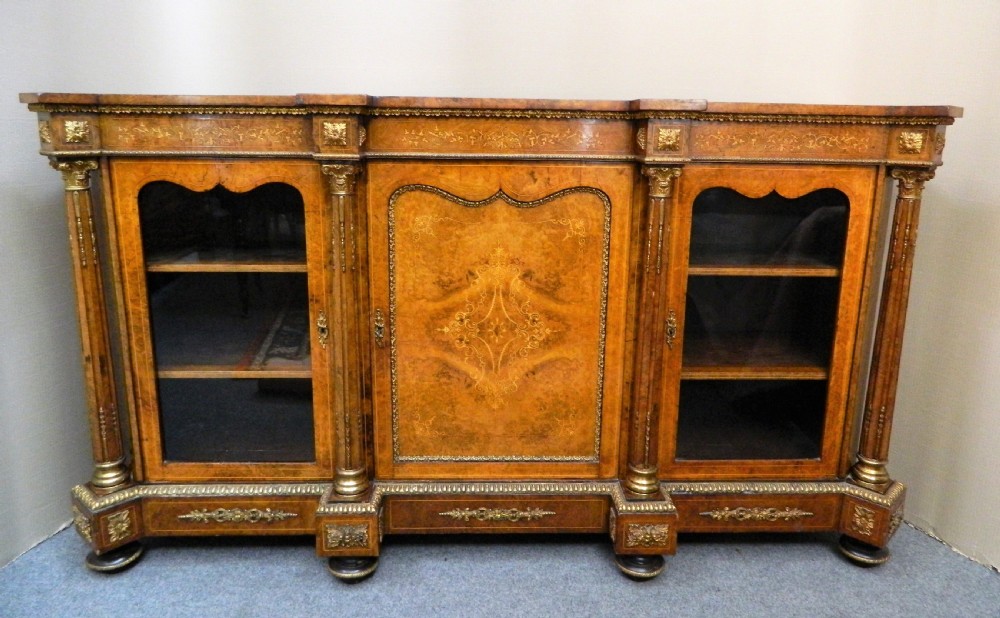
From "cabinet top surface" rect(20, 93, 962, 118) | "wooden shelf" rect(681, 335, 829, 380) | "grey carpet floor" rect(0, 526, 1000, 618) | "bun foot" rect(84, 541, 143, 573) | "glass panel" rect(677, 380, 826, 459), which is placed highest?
"cabinet top surface" rect(20, 93, 962, 118)

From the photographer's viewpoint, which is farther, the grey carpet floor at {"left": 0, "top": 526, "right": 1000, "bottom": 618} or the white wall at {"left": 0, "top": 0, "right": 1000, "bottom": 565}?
the white wall at {"left": 0, "top": 0, "right": 1000, "bottom": 565}

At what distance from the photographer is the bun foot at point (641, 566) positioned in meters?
1.61

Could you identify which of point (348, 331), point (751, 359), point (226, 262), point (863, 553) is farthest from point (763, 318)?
point (226, 262)

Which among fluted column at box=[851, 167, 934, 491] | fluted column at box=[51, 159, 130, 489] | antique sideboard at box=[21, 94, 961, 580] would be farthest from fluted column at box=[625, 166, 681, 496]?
fluted column at box=[51, 159, 130, 489]

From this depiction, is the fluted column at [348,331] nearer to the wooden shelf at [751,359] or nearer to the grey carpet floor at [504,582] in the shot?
the grey carpet floor at [504,582]

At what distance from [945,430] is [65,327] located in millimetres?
2469

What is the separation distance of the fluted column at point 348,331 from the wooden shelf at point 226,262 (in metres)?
0.11

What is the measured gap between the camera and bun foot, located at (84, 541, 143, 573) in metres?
1.62

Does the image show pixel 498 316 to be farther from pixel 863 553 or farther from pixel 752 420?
pixel 863 553

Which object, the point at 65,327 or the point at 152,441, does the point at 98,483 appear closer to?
the point at 152,441

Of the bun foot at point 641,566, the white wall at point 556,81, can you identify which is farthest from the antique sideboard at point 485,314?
the white wall at point 556,81

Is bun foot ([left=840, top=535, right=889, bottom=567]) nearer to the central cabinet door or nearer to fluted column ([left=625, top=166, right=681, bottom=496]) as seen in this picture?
fluted column ([left=625, top=166, right=681, bottom=496])

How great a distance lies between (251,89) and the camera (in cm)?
188

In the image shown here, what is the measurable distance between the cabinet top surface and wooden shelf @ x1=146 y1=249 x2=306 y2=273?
33 centimetres
